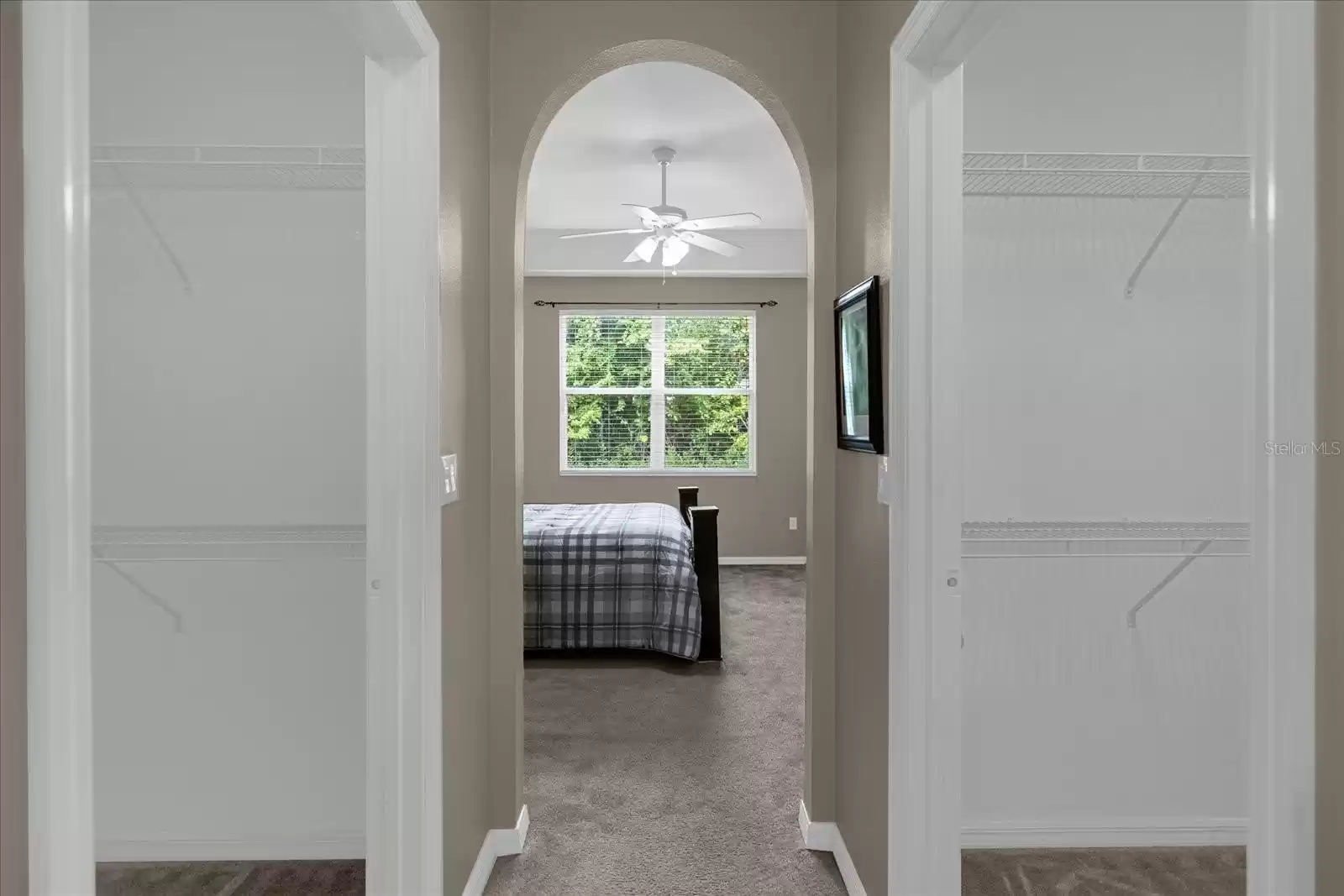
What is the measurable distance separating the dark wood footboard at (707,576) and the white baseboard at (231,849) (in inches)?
90.5

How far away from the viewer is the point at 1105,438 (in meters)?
2.31

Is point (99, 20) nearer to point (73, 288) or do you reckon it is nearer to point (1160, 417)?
point (73, 288)

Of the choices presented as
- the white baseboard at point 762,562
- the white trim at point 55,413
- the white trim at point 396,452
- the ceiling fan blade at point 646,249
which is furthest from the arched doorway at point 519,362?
the white baseboard at point 762,562

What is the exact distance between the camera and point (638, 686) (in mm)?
3754

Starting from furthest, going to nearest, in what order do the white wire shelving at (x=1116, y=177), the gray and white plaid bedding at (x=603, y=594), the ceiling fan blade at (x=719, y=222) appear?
the ceiling fan blade at (x=719, y=222) < the gray and white plaid bedding at (x=603, y=594) < the white wire shelving at (x=1116, y=177)

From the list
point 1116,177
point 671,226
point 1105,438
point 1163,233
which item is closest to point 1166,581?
point 1105,438

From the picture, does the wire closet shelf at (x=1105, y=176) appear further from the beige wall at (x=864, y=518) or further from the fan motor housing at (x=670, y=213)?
the fan motor housing at (x=670, y=213)

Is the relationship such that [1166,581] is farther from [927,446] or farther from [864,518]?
[927,446]

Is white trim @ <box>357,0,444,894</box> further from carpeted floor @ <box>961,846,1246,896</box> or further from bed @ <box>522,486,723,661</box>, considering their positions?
bed @ <box>522,486,723,661</box>

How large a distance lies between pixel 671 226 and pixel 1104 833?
3.63 meters

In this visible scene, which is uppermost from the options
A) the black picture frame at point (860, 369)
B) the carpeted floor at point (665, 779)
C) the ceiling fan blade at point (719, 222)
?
the ceiling fan blade at point (719, 222)

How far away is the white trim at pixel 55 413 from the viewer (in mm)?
725

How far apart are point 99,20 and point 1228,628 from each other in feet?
9.44

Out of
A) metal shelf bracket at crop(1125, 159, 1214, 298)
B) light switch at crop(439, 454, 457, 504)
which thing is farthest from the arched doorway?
metal shelf bracket at crop(1125, 159, 1214, 298)
